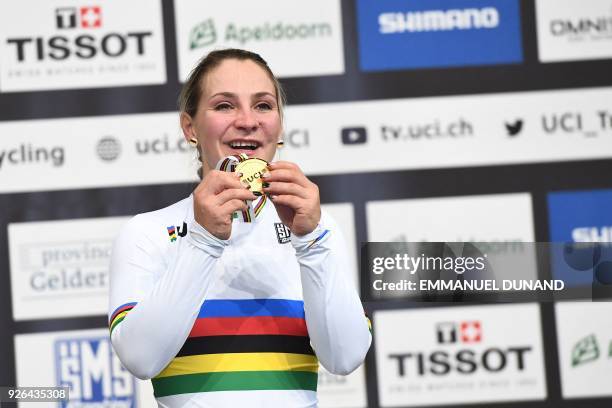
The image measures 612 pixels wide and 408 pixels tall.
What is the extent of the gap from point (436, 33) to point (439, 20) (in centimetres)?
5

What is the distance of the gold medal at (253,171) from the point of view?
153cm

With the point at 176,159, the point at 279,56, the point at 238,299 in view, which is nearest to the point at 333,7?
the point at 279,56

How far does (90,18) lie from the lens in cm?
355

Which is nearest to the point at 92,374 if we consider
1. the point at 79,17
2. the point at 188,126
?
the point at 79,17

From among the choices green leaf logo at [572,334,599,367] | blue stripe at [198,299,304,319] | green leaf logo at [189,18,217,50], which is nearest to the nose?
blue stripe at [198,299,304,319]

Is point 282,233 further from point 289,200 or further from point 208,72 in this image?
point 208,72

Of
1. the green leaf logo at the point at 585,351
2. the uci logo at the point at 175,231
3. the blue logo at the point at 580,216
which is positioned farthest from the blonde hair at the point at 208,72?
the green leaf logo at the point at 585,351

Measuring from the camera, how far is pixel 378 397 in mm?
3504

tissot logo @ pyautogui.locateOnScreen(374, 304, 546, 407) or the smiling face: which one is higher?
the smiling face

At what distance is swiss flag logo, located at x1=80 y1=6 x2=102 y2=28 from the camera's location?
11.6 feet

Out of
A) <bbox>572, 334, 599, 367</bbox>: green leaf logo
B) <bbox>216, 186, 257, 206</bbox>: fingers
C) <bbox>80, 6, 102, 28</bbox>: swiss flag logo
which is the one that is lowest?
<bbox>572, 334, 599, 367</bbox>: green leaf logo

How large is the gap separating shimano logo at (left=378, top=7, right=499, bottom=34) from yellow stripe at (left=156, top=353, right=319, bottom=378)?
2250 mm

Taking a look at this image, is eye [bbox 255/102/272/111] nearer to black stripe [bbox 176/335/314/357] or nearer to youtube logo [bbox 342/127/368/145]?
black stripe [bbox 176/335/314/357]

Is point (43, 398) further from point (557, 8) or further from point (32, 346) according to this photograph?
point (557, 8)
